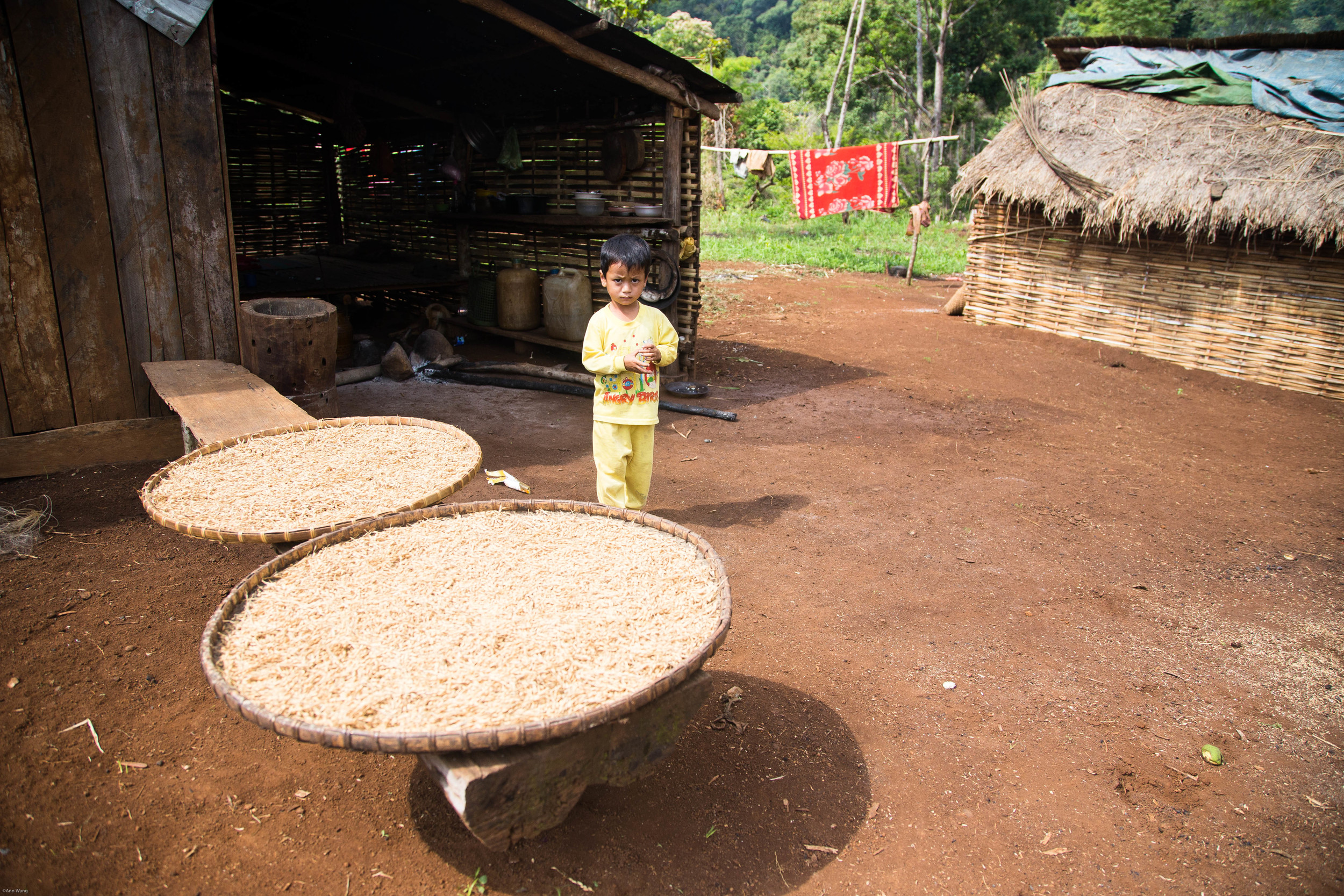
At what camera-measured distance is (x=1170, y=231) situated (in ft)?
25.5

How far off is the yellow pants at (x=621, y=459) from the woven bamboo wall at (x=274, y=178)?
8.02m

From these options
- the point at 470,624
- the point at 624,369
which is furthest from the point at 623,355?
the point at 470,624

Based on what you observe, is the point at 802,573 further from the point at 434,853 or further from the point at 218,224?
A: the point at 218,224

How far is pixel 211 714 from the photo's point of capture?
2.51 metres

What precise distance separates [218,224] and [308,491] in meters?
2.58

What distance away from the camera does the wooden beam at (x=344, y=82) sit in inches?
273

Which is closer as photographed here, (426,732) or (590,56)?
(426,732)

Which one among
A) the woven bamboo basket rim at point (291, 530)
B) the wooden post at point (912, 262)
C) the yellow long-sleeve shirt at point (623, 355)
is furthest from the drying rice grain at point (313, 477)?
the wooden post at point (912, 262)

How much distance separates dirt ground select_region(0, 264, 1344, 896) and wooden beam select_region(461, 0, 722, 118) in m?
2.70

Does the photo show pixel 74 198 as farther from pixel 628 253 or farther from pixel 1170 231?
pixel 1170 231

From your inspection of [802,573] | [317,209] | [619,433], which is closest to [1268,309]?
[802,573]

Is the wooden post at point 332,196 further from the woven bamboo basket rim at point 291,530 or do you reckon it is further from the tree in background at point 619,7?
the woven bamboo basket rim at point 291,530

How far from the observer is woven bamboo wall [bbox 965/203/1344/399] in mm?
6965

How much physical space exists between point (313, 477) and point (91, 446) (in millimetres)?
2530
